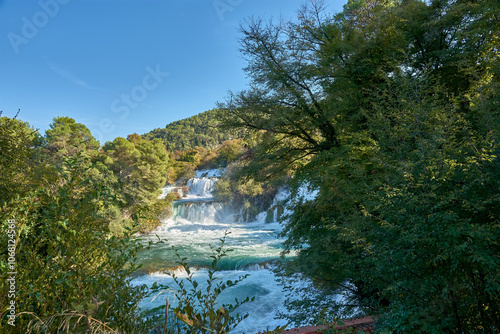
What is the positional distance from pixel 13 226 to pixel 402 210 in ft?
10.7

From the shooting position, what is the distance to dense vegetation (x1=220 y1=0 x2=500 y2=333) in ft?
6.93

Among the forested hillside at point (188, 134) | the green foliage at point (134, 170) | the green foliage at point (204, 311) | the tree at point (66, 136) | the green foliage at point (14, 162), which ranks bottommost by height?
the green foliage at point (204, 311)

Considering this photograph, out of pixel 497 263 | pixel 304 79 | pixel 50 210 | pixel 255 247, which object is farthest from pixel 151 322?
pixel 255 247

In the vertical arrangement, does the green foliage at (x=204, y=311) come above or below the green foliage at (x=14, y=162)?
below

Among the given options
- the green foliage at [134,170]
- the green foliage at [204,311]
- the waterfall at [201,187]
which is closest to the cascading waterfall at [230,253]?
the green foliage at [204,311]

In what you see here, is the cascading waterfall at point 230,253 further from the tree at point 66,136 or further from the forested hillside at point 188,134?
the forested hillside at point 188,134

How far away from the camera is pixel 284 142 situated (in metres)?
8.16

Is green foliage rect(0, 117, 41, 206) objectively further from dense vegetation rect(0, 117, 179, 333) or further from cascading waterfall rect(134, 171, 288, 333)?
cascading waterfall rect(134, 171, 288, 333)

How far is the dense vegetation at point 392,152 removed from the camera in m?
2.11

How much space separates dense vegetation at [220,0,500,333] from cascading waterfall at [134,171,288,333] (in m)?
1.96

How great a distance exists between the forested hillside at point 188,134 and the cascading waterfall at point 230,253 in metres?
47.8

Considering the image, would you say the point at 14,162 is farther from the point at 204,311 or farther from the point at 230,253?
the point at 230,253

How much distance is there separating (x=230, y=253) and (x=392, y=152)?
1088 cm

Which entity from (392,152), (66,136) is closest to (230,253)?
(392,152)
